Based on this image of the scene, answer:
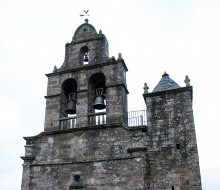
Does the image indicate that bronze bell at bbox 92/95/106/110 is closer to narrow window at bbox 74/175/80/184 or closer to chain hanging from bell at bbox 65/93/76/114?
chain hanging from bell at bbox 65/93/76/114

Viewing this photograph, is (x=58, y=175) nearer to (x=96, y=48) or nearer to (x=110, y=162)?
(x=110, y=162)

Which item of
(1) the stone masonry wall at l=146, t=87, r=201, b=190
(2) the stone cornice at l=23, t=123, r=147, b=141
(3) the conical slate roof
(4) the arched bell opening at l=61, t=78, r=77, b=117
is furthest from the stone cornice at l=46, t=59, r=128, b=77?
(2) the stone cornice at l=23, t=123, r=147, b=141

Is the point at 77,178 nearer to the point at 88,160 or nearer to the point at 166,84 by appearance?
the point at 88,160

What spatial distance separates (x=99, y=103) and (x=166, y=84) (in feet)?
8.70

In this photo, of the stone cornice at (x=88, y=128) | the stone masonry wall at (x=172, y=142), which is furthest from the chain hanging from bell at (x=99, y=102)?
the stone masonry wall at (x=172, y=142)

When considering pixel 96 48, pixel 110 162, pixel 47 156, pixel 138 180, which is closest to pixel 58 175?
pixel 47 156

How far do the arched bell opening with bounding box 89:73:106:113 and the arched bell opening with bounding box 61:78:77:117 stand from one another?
73 centimetres

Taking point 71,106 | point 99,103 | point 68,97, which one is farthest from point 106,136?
point 68,97

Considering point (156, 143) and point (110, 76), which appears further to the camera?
point (110, 76)

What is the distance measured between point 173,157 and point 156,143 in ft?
2.56

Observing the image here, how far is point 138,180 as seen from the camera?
1259 centimetres

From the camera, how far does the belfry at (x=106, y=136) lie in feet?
41.7

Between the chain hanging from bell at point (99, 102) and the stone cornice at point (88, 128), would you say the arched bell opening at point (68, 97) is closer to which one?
the chain hanging from bell at point (99, 102)

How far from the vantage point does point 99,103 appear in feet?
48.1
